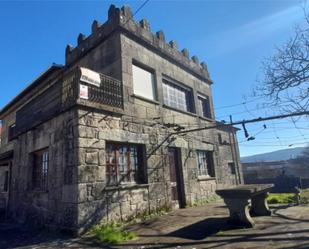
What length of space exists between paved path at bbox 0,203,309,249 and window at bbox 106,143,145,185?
4.91 ft

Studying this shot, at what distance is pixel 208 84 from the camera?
14273 mm

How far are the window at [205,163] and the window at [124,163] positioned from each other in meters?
4.24

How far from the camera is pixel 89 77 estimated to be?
7.31 metres

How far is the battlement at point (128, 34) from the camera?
30.2 ft

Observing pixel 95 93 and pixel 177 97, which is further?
pixel 177 97

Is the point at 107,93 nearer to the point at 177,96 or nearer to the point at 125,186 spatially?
the point at 125,186

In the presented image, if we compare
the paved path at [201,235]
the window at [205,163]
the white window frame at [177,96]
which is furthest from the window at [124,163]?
the window at [205,163]

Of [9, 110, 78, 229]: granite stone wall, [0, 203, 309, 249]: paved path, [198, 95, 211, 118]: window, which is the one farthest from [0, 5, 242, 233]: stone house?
[0, 203, 309, 249]: paved path

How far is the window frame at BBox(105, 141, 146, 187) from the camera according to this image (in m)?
7.43

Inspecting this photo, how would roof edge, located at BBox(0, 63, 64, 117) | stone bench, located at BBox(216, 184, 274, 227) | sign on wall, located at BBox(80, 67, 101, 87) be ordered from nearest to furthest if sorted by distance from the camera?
stone bench, located at BBox(216, 184, 274, 227)
sign on wall, located at BBox(80, 67, 101, 87)
roof edge, located at BBox(0, 63, 64, 117)

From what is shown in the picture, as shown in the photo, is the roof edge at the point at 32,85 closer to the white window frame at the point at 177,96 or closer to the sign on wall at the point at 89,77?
the sign on wall at the point at 89,77

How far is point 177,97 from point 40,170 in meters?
6.64

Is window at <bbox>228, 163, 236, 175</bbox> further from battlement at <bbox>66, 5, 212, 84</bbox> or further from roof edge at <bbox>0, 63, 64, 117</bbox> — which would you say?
roof edge at <bbox>0, 63, 64, 117</bbox>

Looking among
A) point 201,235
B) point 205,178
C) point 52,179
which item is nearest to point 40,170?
point 52,179
